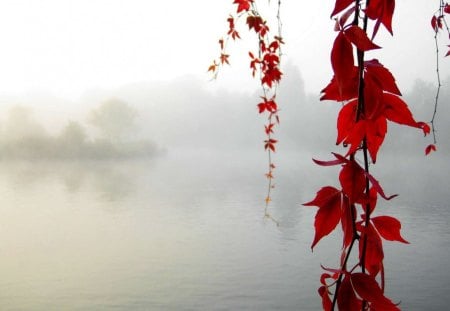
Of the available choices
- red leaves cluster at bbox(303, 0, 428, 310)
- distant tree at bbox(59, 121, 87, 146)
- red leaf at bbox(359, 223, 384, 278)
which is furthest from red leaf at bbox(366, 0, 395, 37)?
distant tree at bbox(59, 121, 87, 146)

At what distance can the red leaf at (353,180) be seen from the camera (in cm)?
22

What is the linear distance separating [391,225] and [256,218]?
13214mm

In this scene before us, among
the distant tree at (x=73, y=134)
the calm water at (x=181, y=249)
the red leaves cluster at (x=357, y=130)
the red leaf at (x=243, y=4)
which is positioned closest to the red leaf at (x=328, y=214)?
the red leaves cluster at (x=357, y=130)

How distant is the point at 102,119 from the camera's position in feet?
100

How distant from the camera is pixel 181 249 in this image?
33.1 feet

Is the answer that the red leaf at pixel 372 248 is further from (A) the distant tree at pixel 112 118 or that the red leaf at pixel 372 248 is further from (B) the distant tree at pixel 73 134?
(A) the distant tree at pixel 112 118

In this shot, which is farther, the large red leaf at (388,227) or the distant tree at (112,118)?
the distant tree at (112,118)

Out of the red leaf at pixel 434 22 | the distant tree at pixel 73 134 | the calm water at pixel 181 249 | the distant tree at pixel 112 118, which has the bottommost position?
the calm water at pixel 181 249

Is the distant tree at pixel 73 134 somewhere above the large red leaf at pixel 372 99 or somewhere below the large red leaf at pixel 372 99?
above

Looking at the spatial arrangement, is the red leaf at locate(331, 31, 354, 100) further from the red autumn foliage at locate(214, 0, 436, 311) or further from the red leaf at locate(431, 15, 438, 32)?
the red leaf at locate(431, 15, 438, 32)

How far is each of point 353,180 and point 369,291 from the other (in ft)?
0.19

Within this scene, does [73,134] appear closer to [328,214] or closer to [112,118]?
[112,118]

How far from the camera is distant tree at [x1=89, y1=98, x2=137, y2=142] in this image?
30406mm

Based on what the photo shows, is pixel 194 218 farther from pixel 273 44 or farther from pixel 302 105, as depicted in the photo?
pixel 302 105
